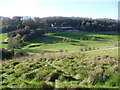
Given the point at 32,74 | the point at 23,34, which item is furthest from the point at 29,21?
the point at 32,74

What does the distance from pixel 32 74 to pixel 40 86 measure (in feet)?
6.66

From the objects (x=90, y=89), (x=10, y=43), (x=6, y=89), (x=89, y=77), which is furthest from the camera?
(x=10, y=43)

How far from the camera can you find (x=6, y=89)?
612 cm

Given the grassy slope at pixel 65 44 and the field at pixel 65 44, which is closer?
the field at pixel 65 44

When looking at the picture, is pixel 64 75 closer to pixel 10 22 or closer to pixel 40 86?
pixel 40 86

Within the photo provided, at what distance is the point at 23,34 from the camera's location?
64.1 m

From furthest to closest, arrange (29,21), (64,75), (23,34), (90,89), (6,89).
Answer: (29,21), (23,34), (64,75), (6,89), (90,89)

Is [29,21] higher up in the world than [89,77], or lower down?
higher up

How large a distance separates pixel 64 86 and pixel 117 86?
2.17m

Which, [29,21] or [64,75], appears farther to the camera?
[29,21]

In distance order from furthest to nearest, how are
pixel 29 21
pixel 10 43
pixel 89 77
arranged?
pixel 29 21 → pixel 10 43 → pixel 89 77

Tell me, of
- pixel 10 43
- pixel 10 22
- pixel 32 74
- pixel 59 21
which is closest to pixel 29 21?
pixel 10 22

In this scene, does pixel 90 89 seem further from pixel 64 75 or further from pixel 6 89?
pixel 6 89

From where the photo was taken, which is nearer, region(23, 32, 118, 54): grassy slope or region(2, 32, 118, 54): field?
region(2, 32, 118, 54): field
